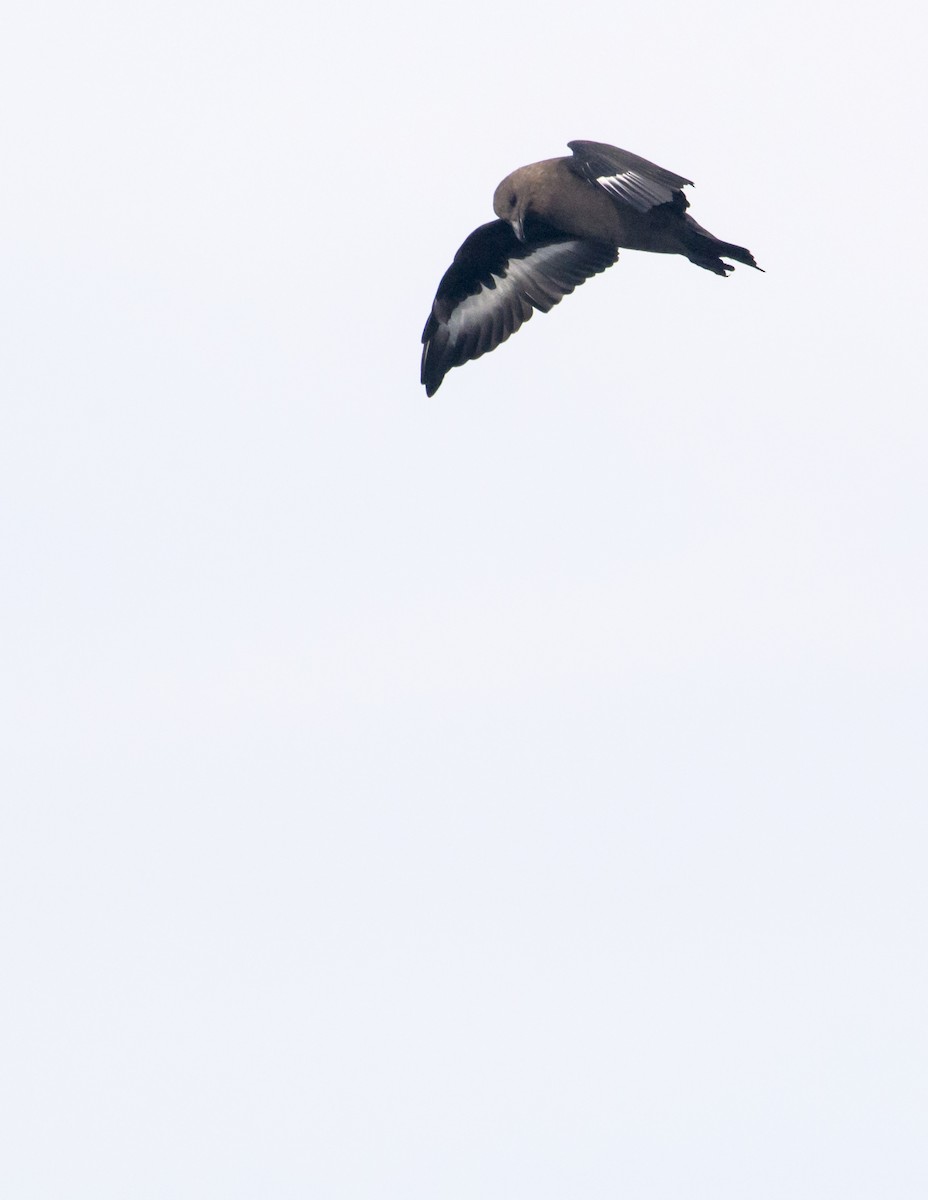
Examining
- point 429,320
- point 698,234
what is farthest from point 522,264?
point 698,234

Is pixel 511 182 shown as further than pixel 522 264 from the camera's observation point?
No

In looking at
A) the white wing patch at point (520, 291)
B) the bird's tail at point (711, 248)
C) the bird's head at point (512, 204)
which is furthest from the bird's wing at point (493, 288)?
the bird's tail at point (711, 248)

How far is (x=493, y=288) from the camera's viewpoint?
15.8 metres

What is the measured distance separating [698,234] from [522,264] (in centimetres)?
201

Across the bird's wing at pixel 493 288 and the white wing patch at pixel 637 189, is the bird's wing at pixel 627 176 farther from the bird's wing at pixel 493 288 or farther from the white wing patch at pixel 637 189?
the bird's wing at pixel 493 288

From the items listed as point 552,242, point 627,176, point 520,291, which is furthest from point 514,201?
point 627,176

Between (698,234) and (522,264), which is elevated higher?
(522,264)

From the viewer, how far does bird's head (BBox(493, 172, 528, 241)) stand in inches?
573

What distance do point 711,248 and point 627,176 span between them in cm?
83

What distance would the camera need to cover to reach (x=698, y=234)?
14.0m

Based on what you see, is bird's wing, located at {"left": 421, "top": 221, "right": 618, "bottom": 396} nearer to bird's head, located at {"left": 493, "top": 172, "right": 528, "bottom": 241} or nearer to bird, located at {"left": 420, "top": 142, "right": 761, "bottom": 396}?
bird, located at {"left": 420, "top": 142, "right": 761, "bottom": 396}

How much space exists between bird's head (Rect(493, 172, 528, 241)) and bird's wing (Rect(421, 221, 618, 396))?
0.48 m

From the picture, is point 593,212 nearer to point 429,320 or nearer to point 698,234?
point 698,234

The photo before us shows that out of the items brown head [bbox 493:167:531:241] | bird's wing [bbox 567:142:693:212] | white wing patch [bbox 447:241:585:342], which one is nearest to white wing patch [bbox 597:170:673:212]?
bird's wing [bbox 567:142:693:212]
